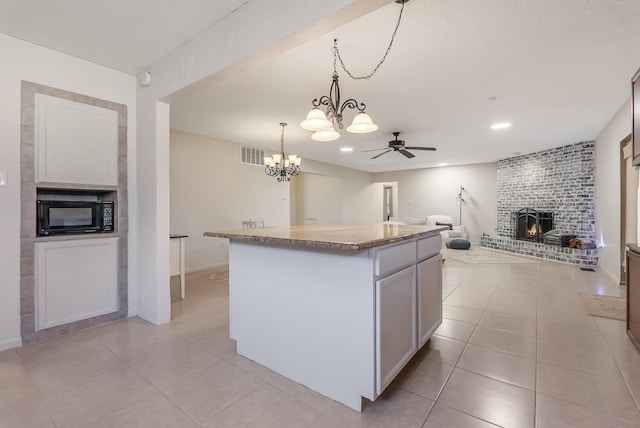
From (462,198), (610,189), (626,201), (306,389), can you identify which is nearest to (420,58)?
(306,389)

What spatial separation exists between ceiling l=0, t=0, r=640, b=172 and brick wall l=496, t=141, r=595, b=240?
163 cm

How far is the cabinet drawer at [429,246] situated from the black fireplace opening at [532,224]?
6074mm

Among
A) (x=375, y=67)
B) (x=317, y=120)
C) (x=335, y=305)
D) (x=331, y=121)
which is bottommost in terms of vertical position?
(x=335, y=305)

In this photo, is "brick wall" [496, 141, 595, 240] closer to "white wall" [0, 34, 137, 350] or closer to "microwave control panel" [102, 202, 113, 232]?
"microwave control panel" [102, 202, 113, 232]

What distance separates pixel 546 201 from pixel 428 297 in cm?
639

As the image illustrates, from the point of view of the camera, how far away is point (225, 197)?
565cm

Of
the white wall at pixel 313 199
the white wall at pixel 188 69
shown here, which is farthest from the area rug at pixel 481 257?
the white wall at pixel 188 69

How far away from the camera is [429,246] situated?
2193 mm

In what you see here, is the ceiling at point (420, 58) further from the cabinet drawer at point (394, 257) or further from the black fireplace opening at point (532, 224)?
the black fireplace opening at point (532, 224)

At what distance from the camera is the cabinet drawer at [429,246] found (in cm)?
204

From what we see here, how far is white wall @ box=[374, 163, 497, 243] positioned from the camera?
28.2 feet

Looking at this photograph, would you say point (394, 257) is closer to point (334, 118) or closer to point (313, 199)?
point (334, 118)

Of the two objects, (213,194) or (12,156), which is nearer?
(12,156)

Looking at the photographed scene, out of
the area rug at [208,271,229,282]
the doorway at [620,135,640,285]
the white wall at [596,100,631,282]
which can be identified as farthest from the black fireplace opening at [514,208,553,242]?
the area rug at [208,271,229,282]
